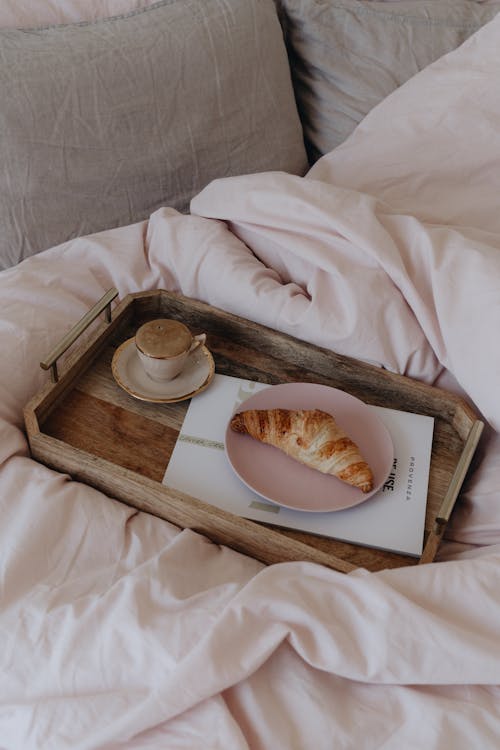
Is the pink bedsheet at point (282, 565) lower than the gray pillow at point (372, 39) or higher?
lower

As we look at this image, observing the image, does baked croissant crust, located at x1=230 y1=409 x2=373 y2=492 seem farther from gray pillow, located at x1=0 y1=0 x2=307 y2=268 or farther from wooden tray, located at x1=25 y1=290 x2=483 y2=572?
gray pillow, located at x1=0 y1=0 x2=307 y2=268

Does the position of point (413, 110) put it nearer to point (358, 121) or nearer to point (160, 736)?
point (358, 121)

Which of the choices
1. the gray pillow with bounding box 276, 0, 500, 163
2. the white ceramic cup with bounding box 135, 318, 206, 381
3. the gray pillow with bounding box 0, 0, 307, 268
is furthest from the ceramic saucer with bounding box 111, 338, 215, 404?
the gray pillow with bounding box 276, 0, 500, 163

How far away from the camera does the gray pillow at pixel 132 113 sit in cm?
96

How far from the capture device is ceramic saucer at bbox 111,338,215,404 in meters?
0.82

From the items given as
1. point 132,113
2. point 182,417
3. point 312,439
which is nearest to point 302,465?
point 312,439

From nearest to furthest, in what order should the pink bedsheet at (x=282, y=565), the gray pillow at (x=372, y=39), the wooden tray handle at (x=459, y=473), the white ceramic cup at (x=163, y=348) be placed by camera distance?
the pink bedsheet at (x=282, y=565), the wooden tray handle at (x=459, y=473), the white ceramic cup at (x=163, y=348), the gray pillow at (x=372, y=39)

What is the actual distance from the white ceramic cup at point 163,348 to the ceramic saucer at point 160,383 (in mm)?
11

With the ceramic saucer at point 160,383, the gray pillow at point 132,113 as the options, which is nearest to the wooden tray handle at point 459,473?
the ceramic saucer at point 160,383

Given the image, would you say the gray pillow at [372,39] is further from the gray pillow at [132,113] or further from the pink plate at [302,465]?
the pink plate at [302,465]

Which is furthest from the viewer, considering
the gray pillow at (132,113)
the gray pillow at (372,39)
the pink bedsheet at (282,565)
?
the gray pillow at (372,39)

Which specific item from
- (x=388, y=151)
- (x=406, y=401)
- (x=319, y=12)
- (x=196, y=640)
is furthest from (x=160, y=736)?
(x=319, y=12)

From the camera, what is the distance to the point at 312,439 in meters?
0.75

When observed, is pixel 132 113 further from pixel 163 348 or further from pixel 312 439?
pixel 312 439
